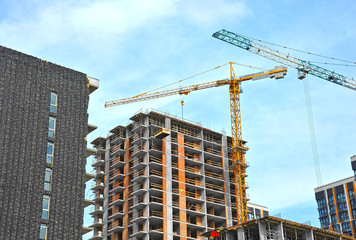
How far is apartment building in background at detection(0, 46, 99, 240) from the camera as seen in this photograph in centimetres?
6172

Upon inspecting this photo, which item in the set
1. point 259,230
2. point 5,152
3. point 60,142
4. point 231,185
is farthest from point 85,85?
point 231,185

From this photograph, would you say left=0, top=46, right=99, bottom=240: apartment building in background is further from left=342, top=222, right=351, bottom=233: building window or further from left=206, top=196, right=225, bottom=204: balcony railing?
left=342, top=222, right=351, bottom=233: building window

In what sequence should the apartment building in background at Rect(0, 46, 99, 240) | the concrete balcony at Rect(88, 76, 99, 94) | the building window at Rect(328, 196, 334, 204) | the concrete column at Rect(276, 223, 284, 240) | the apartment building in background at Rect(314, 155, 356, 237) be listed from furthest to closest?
the building window at Rect(328, 196, 334, 204) → the apartment building in background at Rect(314, 155, 356, 237) → the concrete balcony at Rect(88, 76, 99, 94) → the concrete column at Rect(276, 223, 284, 240) → the apartment building in background at Rect(0, 46, 99, 240)

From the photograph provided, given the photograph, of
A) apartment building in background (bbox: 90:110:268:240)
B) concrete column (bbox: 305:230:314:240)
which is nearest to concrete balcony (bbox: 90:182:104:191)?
apartment building in background (bbox: 90:110:268:240)

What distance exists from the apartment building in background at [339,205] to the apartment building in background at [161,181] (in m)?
64.0

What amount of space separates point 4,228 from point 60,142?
13.5 meters

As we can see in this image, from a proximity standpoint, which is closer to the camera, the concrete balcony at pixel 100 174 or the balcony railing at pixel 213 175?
the balcony railing at pixel 213 175

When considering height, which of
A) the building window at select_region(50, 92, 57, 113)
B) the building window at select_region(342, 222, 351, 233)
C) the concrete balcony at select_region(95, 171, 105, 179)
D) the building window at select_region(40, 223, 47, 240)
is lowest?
the building window at select_region(40, 223, 47, 240)

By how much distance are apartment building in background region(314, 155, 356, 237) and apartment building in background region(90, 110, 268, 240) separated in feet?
210

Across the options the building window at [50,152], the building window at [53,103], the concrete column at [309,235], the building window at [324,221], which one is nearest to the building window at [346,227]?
the building window at [324,221]

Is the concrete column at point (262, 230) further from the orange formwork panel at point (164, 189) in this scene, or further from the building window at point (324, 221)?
the building window at point (324, 221)

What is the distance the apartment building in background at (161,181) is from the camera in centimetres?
10856

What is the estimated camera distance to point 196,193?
115500 mm

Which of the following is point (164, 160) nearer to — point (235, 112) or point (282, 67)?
point (235, 112)
